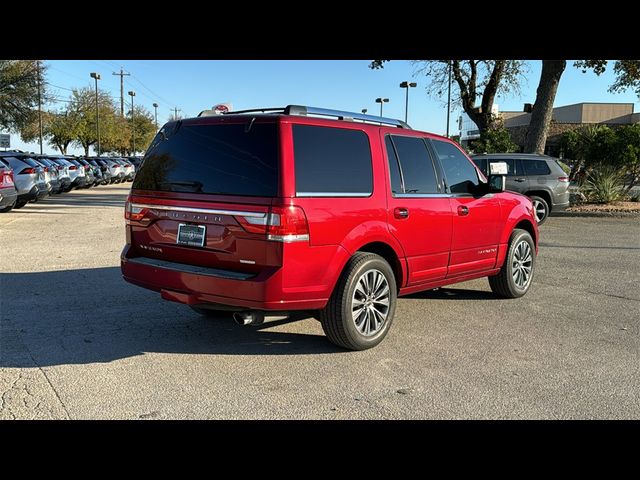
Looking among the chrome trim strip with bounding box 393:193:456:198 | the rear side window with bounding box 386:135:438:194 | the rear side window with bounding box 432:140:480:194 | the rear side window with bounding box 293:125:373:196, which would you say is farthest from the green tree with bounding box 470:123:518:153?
the rear side window with bounding box 293:125:373:196

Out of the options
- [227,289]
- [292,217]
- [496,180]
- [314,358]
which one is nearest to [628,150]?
[496,180]

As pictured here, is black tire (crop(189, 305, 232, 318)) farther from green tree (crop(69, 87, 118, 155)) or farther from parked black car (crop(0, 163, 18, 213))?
green tree (crop(69, 87, 118, 155))

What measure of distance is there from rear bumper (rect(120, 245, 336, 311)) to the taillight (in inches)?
10.5

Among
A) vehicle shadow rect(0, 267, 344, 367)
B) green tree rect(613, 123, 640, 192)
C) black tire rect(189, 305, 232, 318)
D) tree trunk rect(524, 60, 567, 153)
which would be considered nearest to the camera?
vehicle shadow rect(0, 267, 344, 367)

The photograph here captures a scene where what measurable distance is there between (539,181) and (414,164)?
423 inches

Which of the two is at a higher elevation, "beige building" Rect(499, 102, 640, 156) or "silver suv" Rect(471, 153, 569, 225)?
"beige building" Rect(499, 102, 640, 156)

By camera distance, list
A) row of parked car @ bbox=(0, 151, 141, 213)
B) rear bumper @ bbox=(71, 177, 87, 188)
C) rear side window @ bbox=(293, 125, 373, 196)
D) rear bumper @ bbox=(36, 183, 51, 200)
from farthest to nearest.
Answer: rear bumper @ bbox=(71, 177, 87, 188) < rear bumper @ bbox=(36, 183, 51, 200) < row of parked car @ bbox=(0, 151, 141, 213) < rear side window @ bbox=(293, 125, 373, 196)

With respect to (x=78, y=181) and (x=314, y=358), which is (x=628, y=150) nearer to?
(x=314, y=358)

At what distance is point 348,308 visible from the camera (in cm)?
Result: 486

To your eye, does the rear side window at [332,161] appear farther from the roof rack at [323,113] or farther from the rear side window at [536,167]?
the rear side window at [536,167]

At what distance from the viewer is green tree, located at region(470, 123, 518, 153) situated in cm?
2434
